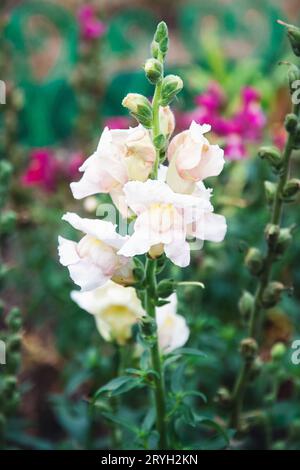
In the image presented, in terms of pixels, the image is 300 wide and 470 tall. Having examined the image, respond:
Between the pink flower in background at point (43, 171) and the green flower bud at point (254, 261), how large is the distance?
0.91 metres

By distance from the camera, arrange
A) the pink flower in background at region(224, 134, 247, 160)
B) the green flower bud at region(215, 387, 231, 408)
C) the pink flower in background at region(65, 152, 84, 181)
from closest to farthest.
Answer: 1. the green flower bud at region(215, 387, 231, 408)
2. the pink flower in background at region(224, 134, 247, 160)
3. the pink flower in background at region(65, 152, 84, 181)

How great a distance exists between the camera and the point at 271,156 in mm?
1024

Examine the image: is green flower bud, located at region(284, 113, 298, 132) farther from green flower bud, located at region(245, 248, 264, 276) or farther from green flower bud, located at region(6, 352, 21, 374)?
green flower bud, located at region(6, 352, 21, 374)

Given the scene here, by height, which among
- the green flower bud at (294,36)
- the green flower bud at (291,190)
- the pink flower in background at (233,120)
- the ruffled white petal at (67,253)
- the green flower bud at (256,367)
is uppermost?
the pink flower in background at (233,120)

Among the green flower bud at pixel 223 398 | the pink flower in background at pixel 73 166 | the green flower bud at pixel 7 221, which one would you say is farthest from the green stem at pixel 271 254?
the pink flower in background at pixel 73 166

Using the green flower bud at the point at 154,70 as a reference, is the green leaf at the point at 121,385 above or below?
→ below

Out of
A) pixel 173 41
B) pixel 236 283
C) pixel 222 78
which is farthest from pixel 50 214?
pixel 173 41

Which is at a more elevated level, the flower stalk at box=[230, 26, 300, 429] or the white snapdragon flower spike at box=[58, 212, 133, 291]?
the flower stalk at box=[230, 26, 300, 429]

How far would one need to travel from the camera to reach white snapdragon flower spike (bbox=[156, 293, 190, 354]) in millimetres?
1104

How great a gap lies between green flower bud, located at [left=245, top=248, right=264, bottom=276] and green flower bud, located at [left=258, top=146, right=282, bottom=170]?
131 millimetres

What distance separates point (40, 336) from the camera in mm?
2031

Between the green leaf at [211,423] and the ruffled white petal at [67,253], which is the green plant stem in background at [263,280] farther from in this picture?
the ruffled white petal at [67,253]

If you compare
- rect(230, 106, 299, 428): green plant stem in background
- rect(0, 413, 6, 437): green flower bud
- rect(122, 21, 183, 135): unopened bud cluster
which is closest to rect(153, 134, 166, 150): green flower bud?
rect(122, 21, 183, 135): unopened bud cluster

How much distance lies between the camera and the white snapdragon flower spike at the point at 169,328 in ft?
3.62
